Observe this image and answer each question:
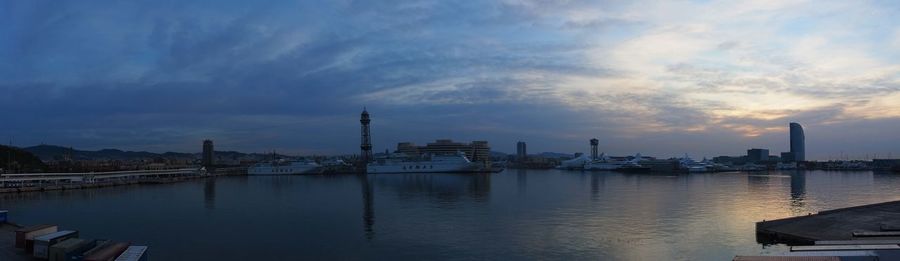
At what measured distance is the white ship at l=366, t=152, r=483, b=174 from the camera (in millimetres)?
100188

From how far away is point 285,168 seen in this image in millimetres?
105625

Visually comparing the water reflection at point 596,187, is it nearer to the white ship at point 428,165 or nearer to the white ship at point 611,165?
the white ship at point 428,165

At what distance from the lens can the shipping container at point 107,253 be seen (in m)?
13.7

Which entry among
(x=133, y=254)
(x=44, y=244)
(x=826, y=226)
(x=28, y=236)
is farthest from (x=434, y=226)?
(x=826, y=226)

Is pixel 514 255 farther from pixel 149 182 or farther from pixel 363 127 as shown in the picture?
pixel 363 127

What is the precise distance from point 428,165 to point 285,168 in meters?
26.0

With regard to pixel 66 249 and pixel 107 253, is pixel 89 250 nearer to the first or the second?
pixel 66 249

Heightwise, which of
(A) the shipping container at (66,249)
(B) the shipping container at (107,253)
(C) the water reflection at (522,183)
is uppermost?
(A) the shipping container at (66,249)

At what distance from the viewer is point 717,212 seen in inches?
1132

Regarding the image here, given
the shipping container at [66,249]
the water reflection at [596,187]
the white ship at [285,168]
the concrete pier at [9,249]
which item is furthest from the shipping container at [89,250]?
the white ship at [285,168]

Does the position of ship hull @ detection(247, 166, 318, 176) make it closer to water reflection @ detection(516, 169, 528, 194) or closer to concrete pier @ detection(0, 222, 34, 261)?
water reflection @ detection(516, 169, 528, 194)

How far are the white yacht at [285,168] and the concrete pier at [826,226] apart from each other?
304 feet

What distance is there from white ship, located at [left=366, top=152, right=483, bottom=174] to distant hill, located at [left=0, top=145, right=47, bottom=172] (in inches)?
1923

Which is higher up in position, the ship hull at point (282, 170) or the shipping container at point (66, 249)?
the shipping container at point (66, 249)
